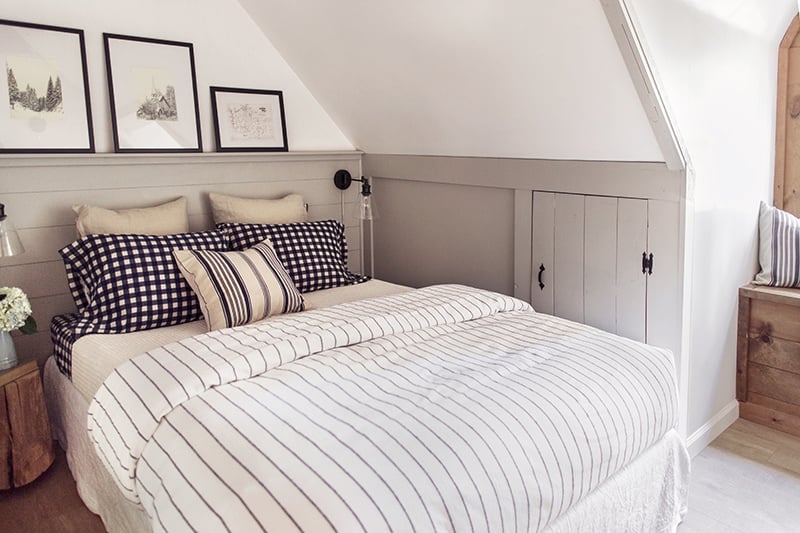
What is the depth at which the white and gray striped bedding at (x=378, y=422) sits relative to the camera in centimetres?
124

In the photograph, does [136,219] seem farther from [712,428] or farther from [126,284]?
[712,428]

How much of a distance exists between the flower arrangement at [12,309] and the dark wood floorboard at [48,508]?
23.5 inches

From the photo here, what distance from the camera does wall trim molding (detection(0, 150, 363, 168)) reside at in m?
2.51

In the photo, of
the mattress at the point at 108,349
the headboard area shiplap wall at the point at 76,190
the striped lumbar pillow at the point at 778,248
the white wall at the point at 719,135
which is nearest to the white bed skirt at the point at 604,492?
the mattress at the point at 108,349

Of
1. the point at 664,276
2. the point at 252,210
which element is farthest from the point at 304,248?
the point at 664,276

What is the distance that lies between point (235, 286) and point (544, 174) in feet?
4.38

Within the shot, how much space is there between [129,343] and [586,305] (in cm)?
178

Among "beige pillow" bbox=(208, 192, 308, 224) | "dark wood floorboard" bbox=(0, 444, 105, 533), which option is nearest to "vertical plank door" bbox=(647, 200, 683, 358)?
"beige pillow" bbox=(208, 192, 308, 224)

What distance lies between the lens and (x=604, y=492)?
5.41 feet

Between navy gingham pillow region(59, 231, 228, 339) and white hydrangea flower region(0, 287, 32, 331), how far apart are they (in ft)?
0.58

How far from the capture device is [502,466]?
54.1 inches

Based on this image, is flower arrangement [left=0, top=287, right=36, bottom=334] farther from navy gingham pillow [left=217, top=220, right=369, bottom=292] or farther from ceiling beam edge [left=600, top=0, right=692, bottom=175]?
ceiling beam edge [left=600, top=0, right=692, bottom=175]

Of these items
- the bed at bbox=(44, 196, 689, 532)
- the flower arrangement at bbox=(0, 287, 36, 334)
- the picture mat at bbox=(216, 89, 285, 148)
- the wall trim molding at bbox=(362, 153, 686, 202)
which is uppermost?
the picture mat at bbox=(216, 89, 285, 148)

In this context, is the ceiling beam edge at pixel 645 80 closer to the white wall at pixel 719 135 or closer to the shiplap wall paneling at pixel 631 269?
the white wall at pixel 719 135
